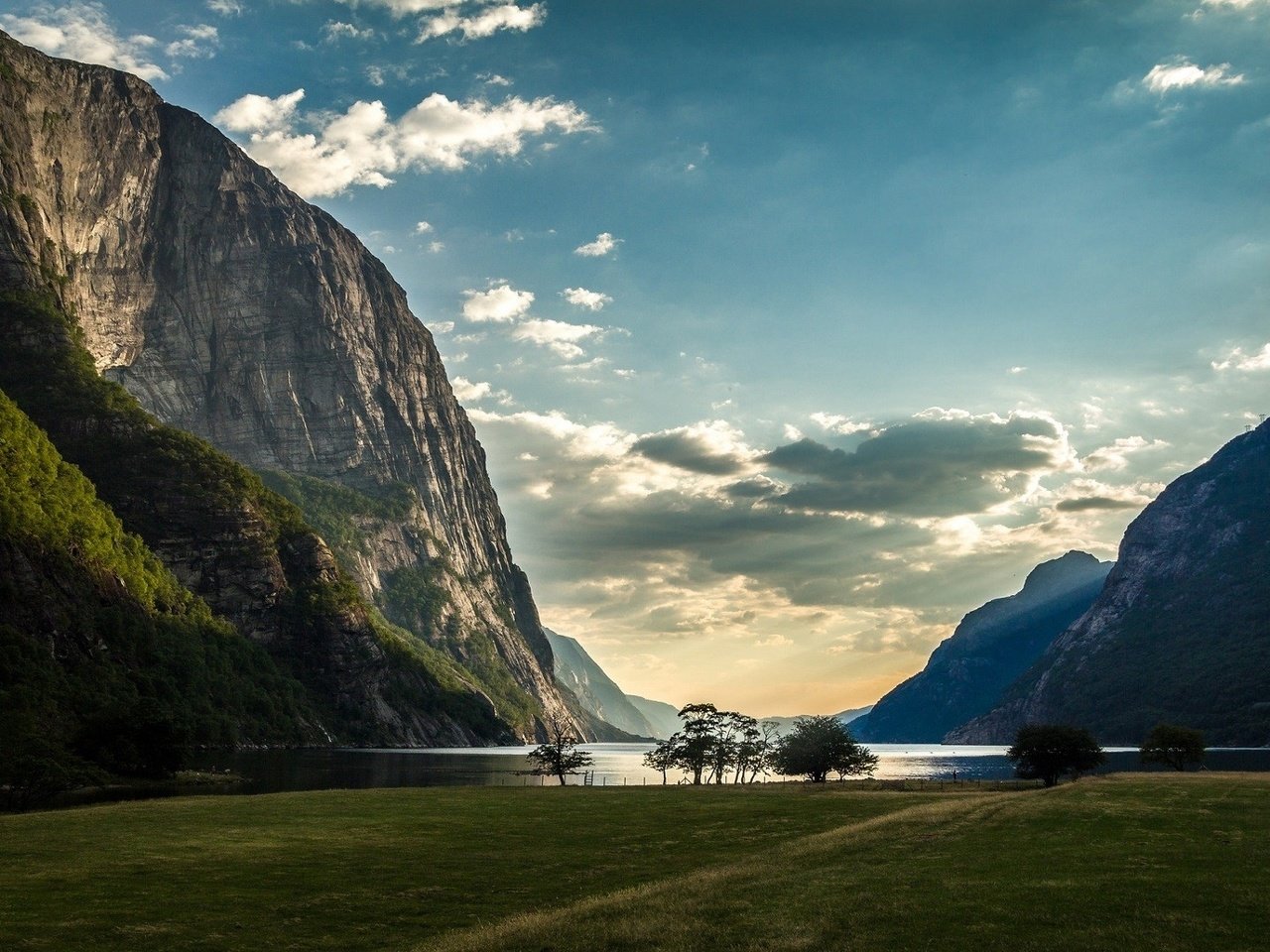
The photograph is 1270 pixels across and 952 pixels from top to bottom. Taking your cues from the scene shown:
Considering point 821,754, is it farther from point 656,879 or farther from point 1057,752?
point 656,879

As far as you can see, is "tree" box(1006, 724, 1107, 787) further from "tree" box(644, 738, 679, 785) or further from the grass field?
the grass field

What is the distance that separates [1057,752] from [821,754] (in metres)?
35.8

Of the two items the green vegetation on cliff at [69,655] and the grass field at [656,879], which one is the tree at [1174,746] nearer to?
the grass field at [656,879]

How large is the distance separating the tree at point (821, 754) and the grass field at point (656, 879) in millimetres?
86687

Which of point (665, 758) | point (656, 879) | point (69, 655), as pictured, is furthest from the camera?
point (69, 655)

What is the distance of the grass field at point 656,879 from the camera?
26.8 m

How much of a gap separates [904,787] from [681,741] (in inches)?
2591

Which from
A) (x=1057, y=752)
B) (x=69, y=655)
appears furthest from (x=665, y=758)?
(x=69, y=655)

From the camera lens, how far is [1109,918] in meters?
26.6

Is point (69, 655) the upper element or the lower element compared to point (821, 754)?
upper

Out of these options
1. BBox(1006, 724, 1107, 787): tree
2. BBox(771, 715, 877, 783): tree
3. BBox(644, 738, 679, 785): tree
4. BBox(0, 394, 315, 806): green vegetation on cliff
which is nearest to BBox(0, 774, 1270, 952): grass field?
BBox(0, 394, 315, 806): green vegetation on cliff

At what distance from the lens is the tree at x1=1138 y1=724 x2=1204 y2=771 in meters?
141

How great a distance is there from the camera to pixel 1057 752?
123250 mm

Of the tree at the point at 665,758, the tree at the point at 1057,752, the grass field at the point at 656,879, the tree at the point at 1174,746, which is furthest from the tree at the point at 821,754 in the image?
the grass field at the point at 656,879
